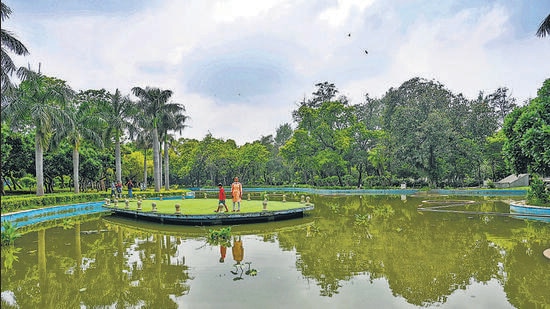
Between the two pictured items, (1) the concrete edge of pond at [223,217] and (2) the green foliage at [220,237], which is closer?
(2) the green foliage at [220,237]

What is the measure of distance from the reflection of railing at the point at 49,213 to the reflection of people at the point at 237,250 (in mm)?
10782

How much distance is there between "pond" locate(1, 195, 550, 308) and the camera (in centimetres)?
762

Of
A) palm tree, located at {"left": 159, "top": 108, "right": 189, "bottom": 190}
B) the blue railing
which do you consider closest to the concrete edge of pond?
the blue railing

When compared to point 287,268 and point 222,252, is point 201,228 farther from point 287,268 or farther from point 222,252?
point 287,268

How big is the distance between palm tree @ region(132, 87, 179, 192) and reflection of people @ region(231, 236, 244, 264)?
84.6 feet

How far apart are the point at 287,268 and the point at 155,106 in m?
32.3

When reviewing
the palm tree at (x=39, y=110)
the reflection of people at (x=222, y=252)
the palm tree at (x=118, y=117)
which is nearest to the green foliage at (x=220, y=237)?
the reflection of people at (x=222, y=252)

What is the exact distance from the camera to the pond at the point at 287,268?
7.62 metres

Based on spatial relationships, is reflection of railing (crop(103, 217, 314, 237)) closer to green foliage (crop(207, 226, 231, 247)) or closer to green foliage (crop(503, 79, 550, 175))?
green foliage (crop(207, 226, 231, 247))

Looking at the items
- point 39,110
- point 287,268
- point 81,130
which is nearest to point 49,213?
point 39,110

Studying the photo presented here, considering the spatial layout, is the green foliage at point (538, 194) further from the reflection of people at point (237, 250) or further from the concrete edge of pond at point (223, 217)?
the reflection of people at point (237, 250)

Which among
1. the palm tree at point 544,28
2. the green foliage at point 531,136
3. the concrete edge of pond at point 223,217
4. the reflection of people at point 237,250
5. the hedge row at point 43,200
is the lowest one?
the reflection of people at point 237,250

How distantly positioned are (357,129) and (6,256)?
4396cm

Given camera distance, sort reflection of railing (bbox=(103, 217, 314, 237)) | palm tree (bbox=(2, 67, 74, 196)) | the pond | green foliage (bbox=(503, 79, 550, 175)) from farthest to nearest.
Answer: palm tree (bbox=(2, 67, 74, 196)) < green foliage (bbox=(503, 79, 550, 175)) < reflection of railing (bbox=(103, 217, 314, 237)) < the pond
